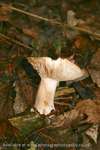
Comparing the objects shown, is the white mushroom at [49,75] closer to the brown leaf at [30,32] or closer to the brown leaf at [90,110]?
the brown leaf at [90,110]

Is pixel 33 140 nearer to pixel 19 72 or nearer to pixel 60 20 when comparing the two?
pixel 19 72

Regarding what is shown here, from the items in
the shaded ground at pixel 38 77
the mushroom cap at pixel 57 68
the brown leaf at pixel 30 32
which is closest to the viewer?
the mushroom cap at pixel 57 68

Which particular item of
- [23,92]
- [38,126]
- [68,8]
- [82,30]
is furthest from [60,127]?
[68,8]

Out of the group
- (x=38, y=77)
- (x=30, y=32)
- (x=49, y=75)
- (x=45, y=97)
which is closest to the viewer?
(x=49, y=75)

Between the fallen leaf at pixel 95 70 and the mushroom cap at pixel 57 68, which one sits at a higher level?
the mushroom cap at pixel 57 68

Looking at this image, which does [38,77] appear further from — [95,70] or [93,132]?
[93,132]

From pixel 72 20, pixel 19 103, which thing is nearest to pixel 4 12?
pixel 72 20

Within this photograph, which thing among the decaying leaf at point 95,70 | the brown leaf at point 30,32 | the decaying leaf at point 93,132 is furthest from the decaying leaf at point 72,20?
the decaying leaf at point 93,132
